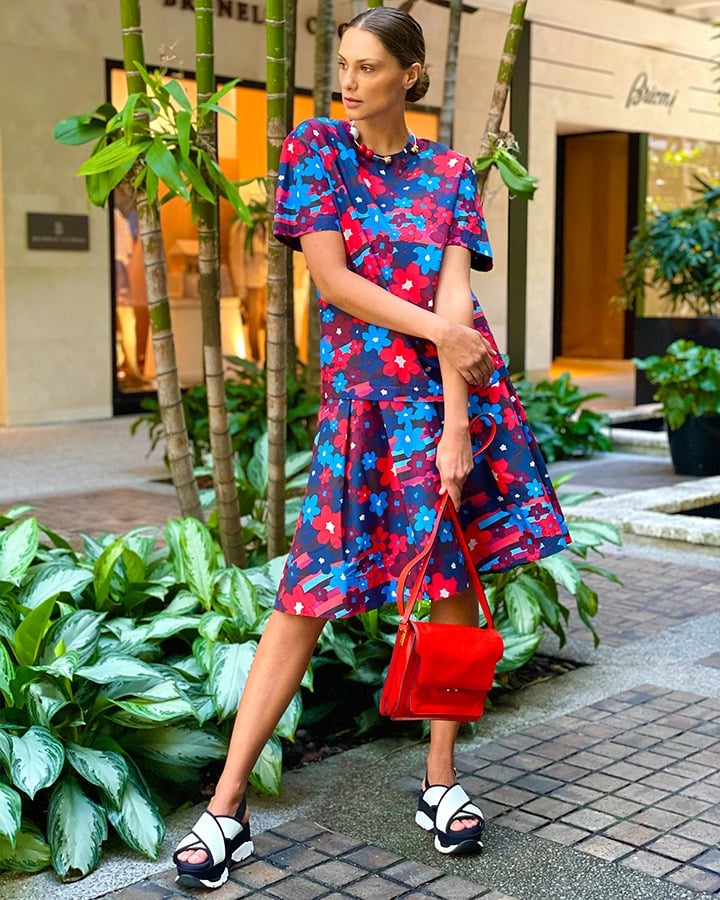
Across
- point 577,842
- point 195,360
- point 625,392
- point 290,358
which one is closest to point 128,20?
point 577,842

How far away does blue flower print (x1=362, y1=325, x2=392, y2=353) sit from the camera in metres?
2.99

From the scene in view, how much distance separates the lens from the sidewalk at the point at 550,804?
9.71ft

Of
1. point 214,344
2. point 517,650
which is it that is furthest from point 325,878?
point 214,344

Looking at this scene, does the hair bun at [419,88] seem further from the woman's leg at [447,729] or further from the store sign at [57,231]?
the store sign at [57,231]

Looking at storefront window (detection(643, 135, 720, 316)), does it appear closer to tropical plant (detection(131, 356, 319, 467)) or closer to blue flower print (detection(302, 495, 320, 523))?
tropical plant (detection(131, 356, 319, 467))

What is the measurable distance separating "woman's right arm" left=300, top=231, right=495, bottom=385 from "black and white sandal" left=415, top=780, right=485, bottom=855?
983mm

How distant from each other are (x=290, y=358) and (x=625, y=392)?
26.9 feet

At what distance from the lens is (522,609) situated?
167 inches

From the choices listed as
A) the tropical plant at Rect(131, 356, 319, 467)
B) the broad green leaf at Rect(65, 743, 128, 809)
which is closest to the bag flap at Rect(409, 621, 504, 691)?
the broad green leaf at Rect(65, 743, 128, 809)

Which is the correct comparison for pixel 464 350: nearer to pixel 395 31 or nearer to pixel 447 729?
pixel 395 31

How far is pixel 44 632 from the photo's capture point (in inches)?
132

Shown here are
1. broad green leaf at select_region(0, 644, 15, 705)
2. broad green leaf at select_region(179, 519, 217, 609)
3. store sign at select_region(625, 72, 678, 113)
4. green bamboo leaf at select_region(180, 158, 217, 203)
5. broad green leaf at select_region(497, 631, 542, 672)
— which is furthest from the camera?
store sign at select_region(625, 72, 678, 113)

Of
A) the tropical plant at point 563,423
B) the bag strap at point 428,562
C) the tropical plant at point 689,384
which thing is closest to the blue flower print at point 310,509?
the bag strap at point 428,562

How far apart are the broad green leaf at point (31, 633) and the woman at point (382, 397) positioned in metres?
0.61
